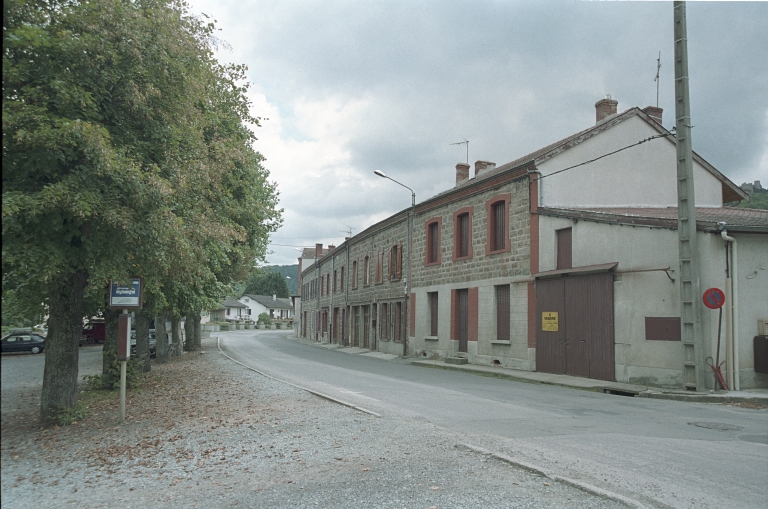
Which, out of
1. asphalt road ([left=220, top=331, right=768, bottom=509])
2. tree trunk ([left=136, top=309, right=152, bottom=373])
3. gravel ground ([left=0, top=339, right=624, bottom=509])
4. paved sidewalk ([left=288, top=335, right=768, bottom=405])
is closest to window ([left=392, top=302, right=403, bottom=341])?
paved sidewalk ([left=288, top=335, right=768, bottom=405])

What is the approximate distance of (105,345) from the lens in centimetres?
1519

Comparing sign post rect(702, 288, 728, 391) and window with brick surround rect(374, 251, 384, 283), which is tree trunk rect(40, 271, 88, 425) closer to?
sign post rect(702, 288, 728, 391)

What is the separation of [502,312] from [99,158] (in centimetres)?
1805

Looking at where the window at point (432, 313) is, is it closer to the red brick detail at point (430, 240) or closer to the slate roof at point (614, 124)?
the red brick detail at point (430, 240)

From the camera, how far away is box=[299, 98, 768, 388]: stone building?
587 inches

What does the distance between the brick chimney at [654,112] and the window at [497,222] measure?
6.43 m

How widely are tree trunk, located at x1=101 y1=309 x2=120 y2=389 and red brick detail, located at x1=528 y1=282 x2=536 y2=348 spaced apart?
520 inches

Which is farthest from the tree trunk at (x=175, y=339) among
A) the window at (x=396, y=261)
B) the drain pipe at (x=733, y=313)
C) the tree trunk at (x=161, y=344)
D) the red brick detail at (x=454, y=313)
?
the drain pipe at (x=733, y=313)

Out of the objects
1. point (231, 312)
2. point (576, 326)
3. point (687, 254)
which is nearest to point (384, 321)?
point (576, 326)

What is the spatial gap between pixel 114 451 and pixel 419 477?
3.94 m

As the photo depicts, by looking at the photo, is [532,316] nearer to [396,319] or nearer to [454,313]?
[454,313]

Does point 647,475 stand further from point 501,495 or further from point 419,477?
point 419,477

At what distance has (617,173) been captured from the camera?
21.0 m

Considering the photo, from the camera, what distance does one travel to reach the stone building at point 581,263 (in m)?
14.9
